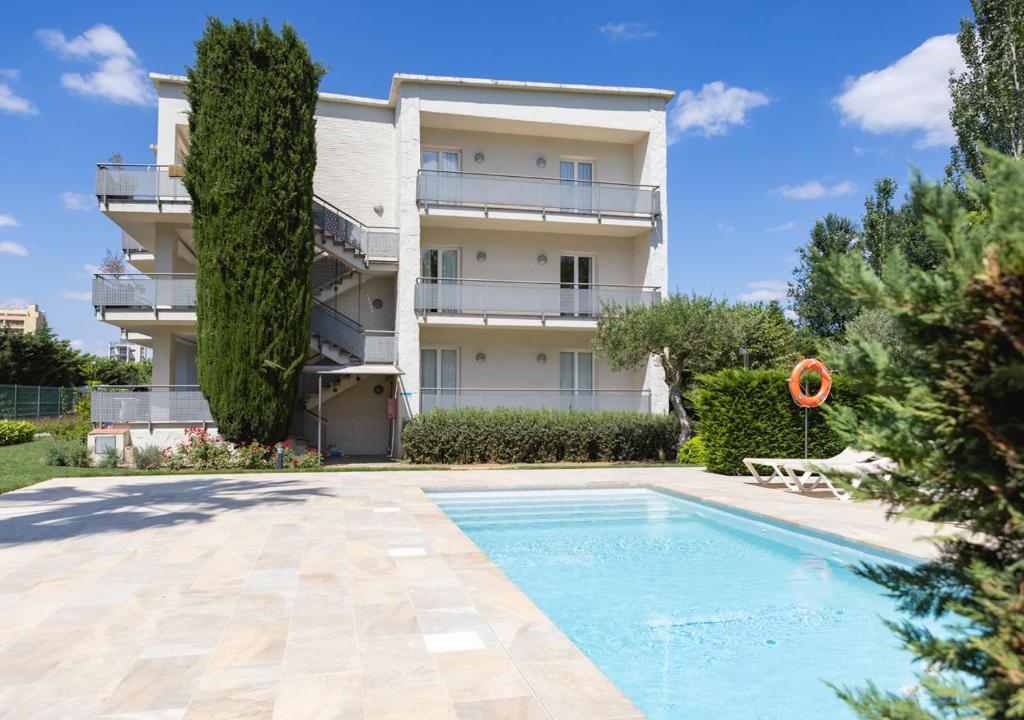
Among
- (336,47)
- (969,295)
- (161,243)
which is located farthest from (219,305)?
(969,295)

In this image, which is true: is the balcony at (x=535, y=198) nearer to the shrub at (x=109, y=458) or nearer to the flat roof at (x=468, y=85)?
the flat roof at (x=468, y=85)

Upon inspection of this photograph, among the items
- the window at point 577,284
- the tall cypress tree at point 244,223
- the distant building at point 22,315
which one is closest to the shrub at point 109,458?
the tall cypress tree at point 244,223

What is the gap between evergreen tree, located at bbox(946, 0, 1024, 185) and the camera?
2631cm

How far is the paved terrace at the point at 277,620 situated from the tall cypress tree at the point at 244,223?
6.54 meters

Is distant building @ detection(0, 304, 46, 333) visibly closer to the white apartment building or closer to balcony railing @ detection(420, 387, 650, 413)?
the white apartment building

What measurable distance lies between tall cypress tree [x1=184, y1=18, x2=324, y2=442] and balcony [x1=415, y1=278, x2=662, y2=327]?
13.1 feet

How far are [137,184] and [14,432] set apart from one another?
1019 centimetres

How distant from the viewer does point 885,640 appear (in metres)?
5.66

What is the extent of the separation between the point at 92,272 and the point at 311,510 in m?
12.2

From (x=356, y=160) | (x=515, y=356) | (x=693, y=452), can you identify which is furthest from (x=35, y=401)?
(x=693, y=452)

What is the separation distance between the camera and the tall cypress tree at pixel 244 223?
16.1 meters

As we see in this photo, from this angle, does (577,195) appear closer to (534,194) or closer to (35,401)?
(534,194)

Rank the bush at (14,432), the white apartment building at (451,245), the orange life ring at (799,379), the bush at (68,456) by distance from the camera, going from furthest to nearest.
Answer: the bush at (14,432)
the white apartment building at (451,245)
the bush at (68,456)
the orange life ring at (799,379)

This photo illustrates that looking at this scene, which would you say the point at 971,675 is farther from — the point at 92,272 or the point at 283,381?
the point at 92,272
